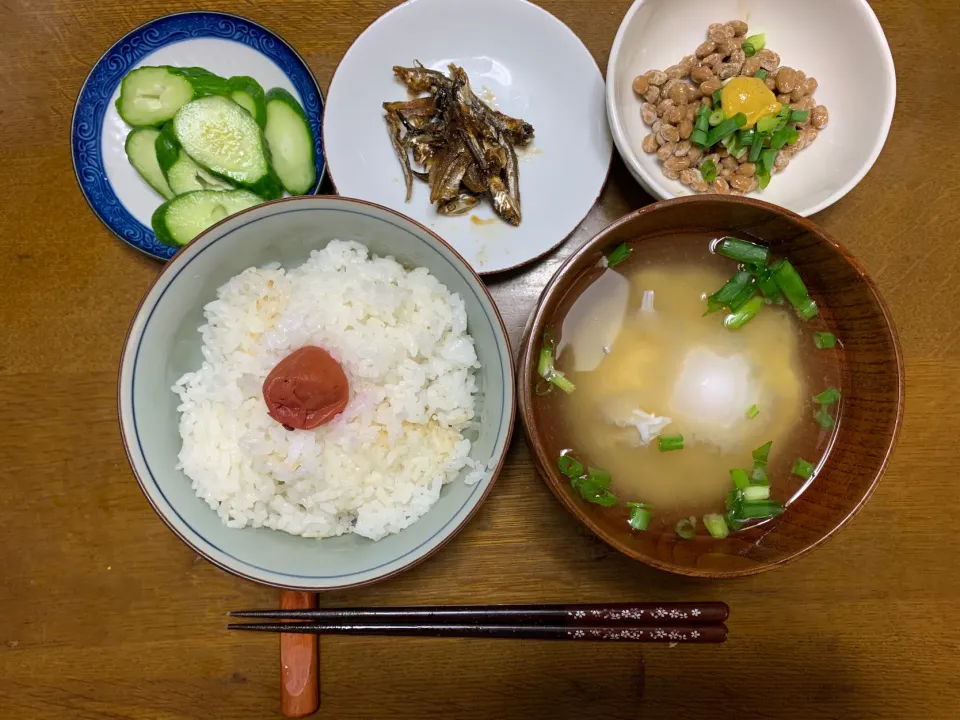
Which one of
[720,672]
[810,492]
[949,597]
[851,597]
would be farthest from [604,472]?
[949,597]

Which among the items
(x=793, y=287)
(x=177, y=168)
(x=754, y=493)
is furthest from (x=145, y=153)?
(x=754, y=493)

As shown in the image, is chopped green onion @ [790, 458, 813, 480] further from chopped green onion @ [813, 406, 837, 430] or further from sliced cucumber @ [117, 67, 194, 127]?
sliced cucumber @ [117, 67, 194, 127]

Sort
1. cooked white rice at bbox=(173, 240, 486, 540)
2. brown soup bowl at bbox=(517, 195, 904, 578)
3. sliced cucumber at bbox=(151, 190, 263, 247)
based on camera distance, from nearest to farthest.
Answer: brown soup bowl at bbox=(517, 195, 904, 578)
cooked white rice at bbox=(173, 240, 486, 540)
sliced cucumber at bbox=(151, 190, 263, 247)

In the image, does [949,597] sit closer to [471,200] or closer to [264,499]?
[471,200]

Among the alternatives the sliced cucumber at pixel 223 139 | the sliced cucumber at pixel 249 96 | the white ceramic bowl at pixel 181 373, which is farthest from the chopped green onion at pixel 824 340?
the sliced cucumber at pixel 249 96

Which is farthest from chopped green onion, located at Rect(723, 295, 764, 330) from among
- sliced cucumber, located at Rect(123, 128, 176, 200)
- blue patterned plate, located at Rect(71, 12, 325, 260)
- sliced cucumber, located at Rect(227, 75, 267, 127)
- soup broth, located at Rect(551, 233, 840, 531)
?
sliced cucumber, located at Rect(123, 128, 176, 200)

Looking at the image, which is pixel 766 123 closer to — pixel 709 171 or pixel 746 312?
pixel 709 171
